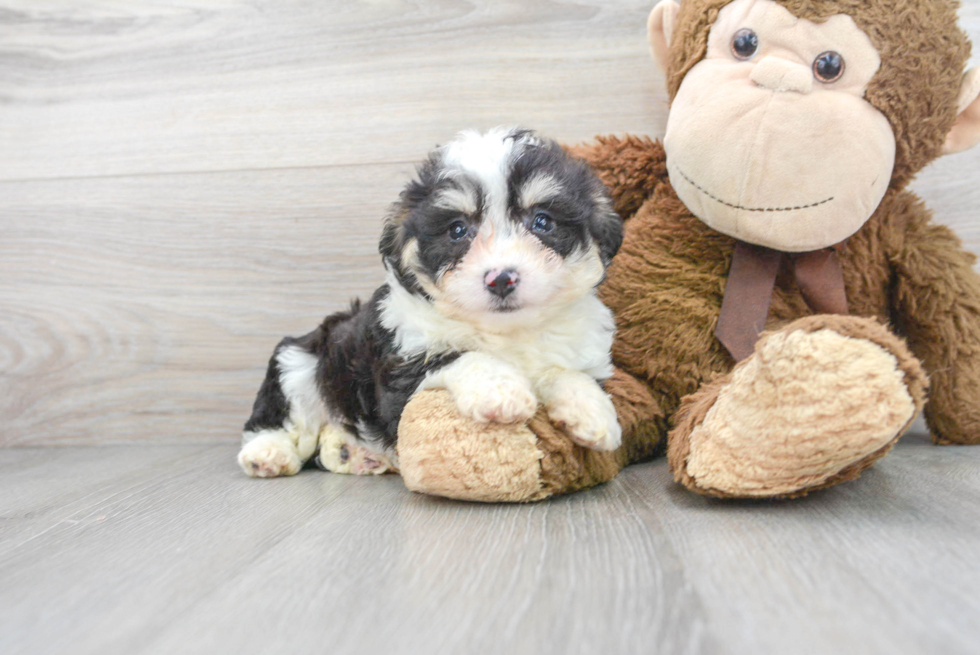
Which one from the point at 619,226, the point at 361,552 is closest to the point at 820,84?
the point at 619,226

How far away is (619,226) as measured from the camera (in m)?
1.72

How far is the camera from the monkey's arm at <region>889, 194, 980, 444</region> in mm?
1925

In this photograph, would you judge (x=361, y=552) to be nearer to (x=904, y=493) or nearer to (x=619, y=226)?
(x=619, y=226)

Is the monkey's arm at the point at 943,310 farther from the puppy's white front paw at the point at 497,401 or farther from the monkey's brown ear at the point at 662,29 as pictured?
the puppy's white front paw at the point at 497,401

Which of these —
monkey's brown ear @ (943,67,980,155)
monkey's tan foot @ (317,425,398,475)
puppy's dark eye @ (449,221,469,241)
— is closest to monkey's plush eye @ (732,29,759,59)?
monkey's brown ear @ (943,67,980,155)

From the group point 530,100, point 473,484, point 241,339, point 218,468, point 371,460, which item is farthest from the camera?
point 241,339

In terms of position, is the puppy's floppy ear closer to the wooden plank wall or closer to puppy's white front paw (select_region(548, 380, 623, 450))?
puppy's white front paw (select_region(548, 380, 623, 450))

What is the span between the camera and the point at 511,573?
45.5 inches

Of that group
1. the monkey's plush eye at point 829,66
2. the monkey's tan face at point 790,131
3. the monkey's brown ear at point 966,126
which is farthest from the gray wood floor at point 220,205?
the monkey's plush eye at point 829,66

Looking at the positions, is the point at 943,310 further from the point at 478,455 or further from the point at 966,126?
the point at 478,455

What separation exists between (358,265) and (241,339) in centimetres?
48

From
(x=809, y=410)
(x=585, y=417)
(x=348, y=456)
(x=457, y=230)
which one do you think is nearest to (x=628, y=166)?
(x=457, y=230)

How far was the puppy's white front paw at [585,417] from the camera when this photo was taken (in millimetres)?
1525

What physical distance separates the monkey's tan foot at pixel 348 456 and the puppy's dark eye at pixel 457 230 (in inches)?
26.5
